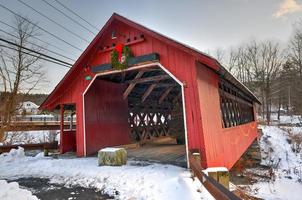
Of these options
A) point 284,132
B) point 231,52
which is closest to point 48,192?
point 284,132

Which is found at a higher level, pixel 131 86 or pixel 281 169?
pixel 131 86

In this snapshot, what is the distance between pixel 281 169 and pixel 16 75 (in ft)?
58.4

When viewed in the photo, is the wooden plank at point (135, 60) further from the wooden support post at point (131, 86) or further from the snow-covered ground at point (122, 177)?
the snow-covered ground at point (122, 177)

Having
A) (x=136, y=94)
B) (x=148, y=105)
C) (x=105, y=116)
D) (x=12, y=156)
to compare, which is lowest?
(x=12, y=156)

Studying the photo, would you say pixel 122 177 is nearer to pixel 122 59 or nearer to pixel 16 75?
pixel 122 59

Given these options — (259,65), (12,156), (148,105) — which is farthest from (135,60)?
(259,65)

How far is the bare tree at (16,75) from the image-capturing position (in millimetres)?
14836

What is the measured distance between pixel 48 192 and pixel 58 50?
7850mm

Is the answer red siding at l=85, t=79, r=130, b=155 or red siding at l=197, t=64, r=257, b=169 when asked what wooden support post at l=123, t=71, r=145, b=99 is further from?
red siding at l=197, t=64, r=257, b=169

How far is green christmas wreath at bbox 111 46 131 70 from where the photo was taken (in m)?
7.49

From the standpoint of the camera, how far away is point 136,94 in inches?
475

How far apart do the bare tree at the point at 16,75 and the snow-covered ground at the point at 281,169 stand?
46.0 feet

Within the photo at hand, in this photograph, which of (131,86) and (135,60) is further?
(131,86)

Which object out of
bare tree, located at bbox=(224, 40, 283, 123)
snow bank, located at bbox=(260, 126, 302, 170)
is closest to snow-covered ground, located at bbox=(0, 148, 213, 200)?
snow bank, located at bbox=(260, 126, 302, 170)
